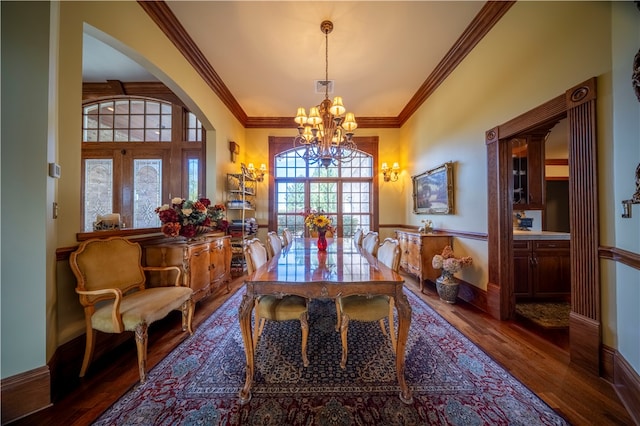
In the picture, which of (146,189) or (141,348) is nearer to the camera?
(141,348)

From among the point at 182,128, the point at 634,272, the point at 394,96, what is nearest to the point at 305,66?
the point at 394,96

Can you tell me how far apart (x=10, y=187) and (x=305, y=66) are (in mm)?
3401

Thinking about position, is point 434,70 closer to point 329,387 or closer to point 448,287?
point 448,287

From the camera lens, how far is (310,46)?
2.98 meters

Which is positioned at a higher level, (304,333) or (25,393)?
(304,333)

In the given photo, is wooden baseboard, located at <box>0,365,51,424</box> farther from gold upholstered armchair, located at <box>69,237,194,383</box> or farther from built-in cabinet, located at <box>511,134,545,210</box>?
built-in cabinet, located at <box>511,134,545,210</box>

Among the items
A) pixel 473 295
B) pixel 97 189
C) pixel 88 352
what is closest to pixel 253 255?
pixel 88 352

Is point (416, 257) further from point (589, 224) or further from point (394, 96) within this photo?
point (394, 96)

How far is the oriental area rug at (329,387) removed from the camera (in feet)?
4.30

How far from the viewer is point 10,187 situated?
1.37 meters

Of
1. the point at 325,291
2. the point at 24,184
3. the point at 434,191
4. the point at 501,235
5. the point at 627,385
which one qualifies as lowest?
the point at 627,385

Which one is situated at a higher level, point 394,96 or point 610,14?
point 394,96

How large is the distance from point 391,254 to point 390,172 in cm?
372

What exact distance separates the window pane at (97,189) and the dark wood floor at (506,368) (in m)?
2.99
